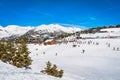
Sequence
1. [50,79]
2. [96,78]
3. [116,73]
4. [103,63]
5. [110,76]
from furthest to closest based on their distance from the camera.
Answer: [103,63]
[116,73]
[110,76]
[96,78]
[50,79]

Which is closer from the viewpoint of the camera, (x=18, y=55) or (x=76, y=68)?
(x=18, y=55)

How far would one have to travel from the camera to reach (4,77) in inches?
637

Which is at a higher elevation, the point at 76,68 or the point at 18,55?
the point at 18,55

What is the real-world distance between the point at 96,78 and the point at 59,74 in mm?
8687

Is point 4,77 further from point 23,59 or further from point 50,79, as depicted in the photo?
point 23,59

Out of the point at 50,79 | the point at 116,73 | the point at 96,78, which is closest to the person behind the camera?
the point at 50,79

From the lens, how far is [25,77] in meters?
17.4

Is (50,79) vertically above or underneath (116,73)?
above

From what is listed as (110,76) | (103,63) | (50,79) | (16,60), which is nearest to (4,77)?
(50,79)

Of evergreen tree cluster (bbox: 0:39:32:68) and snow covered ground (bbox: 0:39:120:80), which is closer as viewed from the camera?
snow covered ground (bbox: 0:39:120:80)

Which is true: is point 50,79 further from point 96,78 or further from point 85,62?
point 85,62

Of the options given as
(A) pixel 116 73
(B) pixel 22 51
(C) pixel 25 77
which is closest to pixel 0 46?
(B) pixel 22 51

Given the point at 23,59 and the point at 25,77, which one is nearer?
the point at 25,77

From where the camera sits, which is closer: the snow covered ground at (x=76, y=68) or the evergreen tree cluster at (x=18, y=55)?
the snow covered ground at (x=76, y=68)
